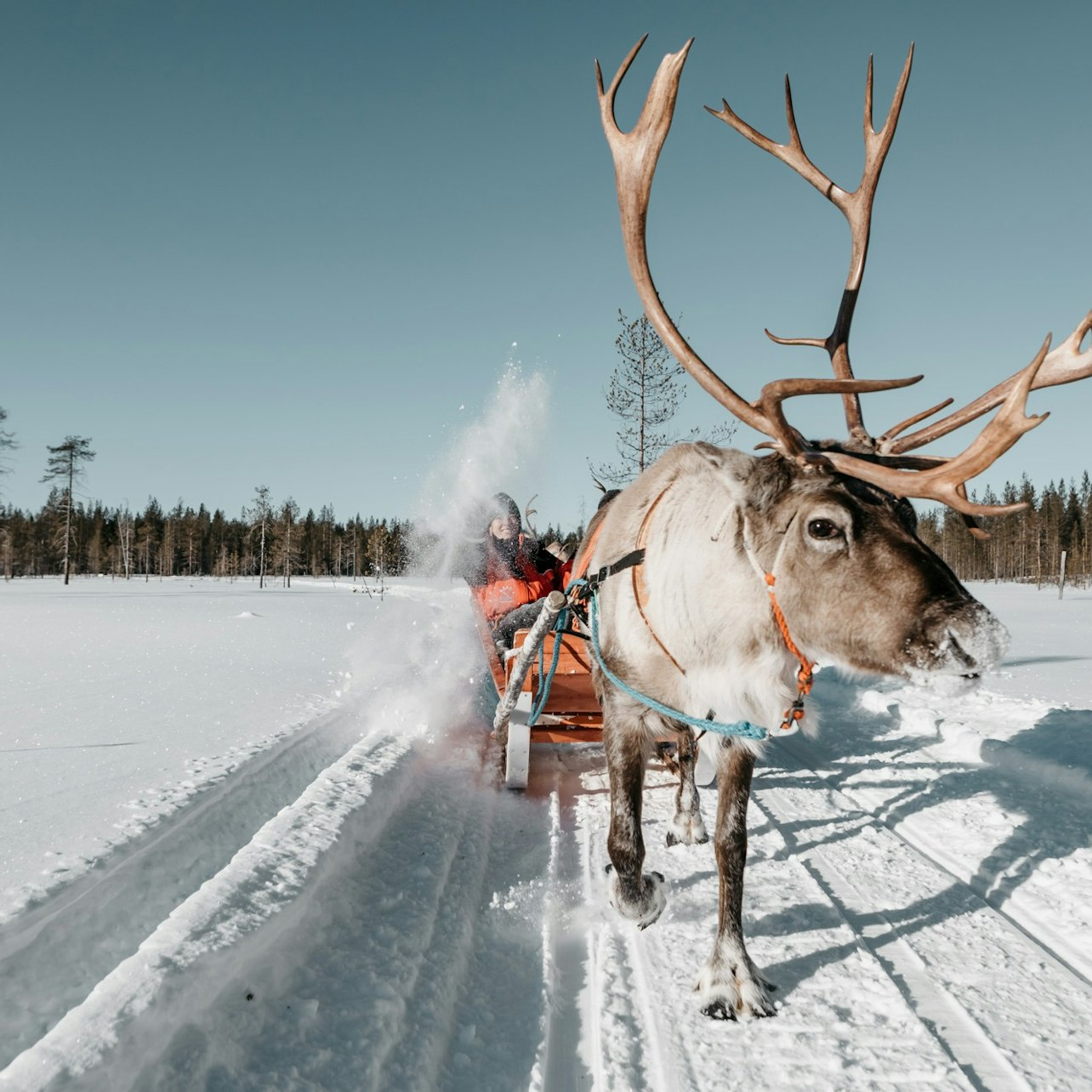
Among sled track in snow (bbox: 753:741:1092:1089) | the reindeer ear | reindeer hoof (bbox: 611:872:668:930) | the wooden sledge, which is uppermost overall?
the reindeer ear

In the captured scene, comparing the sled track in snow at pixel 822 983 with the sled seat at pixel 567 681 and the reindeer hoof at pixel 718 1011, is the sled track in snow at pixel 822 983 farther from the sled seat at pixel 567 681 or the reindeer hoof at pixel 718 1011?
the sled seat at pixel 567 681

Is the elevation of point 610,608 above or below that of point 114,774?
above

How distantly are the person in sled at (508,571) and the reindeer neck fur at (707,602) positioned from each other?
2.58m

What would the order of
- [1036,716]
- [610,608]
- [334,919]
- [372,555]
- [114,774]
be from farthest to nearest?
[372,555], [1036,716], [114,774], [610,608], [334,919]

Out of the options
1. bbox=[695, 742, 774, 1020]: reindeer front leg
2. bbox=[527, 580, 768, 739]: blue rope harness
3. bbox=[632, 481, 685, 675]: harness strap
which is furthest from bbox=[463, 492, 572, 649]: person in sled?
bbox=[695, 742, 774, 1020]: reindeer front leg

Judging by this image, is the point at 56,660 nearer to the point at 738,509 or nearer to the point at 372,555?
the point at 738,509

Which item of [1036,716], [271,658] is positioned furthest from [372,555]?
[1036,716]

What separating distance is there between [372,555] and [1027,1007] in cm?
8391

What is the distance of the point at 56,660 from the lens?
9.14 m

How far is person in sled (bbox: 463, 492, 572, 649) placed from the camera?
577 cm

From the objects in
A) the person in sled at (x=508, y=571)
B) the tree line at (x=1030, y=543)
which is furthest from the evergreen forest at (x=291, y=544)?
the person in sled at (x=508, y=571)

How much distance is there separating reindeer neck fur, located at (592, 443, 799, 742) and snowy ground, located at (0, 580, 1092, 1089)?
1.10m

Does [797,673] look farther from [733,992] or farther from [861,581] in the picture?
[733,992]

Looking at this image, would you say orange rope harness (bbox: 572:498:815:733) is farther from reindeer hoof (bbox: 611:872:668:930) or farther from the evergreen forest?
the evergreen forest
